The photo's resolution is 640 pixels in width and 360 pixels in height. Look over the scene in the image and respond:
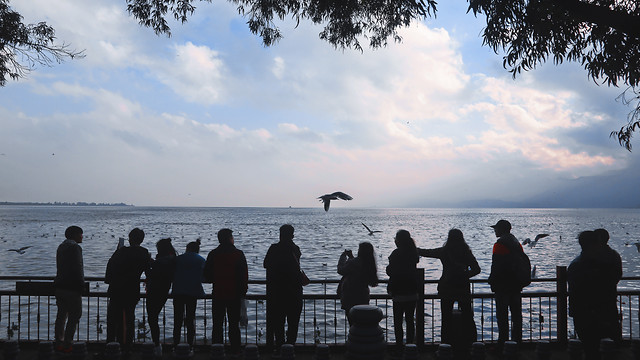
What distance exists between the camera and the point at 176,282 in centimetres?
784

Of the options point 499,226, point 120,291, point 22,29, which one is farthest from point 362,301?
point 22,29

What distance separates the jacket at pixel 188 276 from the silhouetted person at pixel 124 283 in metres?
0.52

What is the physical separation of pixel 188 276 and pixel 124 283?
100cm

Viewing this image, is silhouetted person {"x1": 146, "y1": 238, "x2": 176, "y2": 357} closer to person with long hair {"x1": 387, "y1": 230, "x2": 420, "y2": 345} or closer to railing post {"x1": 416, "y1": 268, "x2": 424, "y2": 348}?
person with long hair {"x1": 387, "y1": 230, "x2": 420, "y2": 345}

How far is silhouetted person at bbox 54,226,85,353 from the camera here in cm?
756

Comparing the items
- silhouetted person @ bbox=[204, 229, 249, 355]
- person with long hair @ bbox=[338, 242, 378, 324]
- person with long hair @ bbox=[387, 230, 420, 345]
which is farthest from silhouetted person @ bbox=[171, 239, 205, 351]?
person with long hair @ bbox=[387, 230, 420, 345]

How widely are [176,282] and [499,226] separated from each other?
5422 millimetres

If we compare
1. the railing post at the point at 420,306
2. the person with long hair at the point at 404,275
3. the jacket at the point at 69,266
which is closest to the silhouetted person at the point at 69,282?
the jacket at the point at 69,266

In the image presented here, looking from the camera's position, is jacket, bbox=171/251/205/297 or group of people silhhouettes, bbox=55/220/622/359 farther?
jacket, bbox=171/251/205/297

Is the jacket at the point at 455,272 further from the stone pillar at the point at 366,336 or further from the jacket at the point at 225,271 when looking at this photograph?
the stone pillar at the point at 366,336

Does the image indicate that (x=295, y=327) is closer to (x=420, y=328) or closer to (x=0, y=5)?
(x=420, y=328)

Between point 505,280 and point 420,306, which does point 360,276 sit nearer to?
point 420,306

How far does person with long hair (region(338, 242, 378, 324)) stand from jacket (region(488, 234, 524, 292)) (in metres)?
1.96

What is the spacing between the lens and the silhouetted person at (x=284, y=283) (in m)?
7.54
